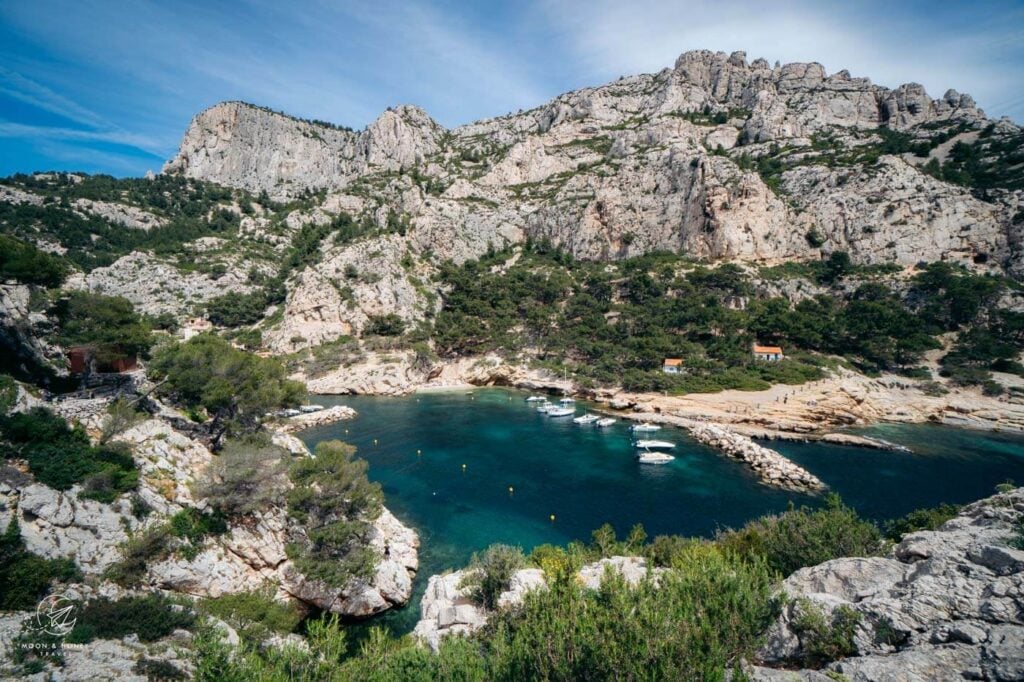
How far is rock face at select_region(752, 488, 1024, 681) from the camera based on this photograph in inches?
262

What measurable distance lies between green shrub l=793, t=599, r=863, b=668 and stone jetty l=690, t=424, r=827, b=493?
25705 mm

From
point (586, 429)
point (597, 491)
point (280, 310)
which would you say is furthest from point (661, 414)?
point (280, 310)

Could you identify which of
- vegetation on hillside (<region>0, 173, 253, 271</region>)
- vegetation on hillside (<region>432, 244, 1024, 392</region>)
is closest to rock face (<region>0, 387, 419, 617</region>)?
vegetation on hillside (<region>432, 244, 1024, 392</region>)

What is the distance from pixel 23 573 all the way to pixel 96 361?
14323mm

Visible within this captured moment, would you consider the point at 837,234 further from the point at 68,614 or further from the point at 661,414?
the point at 68,614

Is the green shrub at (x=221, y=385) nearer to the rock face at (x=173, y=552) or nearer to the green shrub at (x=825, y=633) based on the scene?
the rock face at (x=173, y=552)

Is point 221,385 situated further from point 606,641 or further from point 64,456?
point 606,641

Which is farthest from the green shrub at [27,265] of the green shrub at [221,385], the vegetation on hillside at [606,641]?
the vegetation on hillside at [606,641]

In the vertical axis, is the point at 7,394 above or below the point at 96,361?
below

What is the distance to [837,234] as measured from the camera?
81.3 m

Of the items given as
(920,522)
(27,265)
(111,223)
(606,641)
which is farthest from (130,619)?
(111,223)

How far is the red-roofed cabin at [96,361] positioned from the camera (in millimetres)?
21328

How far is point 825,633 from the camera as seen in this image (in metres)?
8.43

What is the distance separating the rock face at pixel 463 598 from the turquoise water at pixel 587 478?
215 cm
